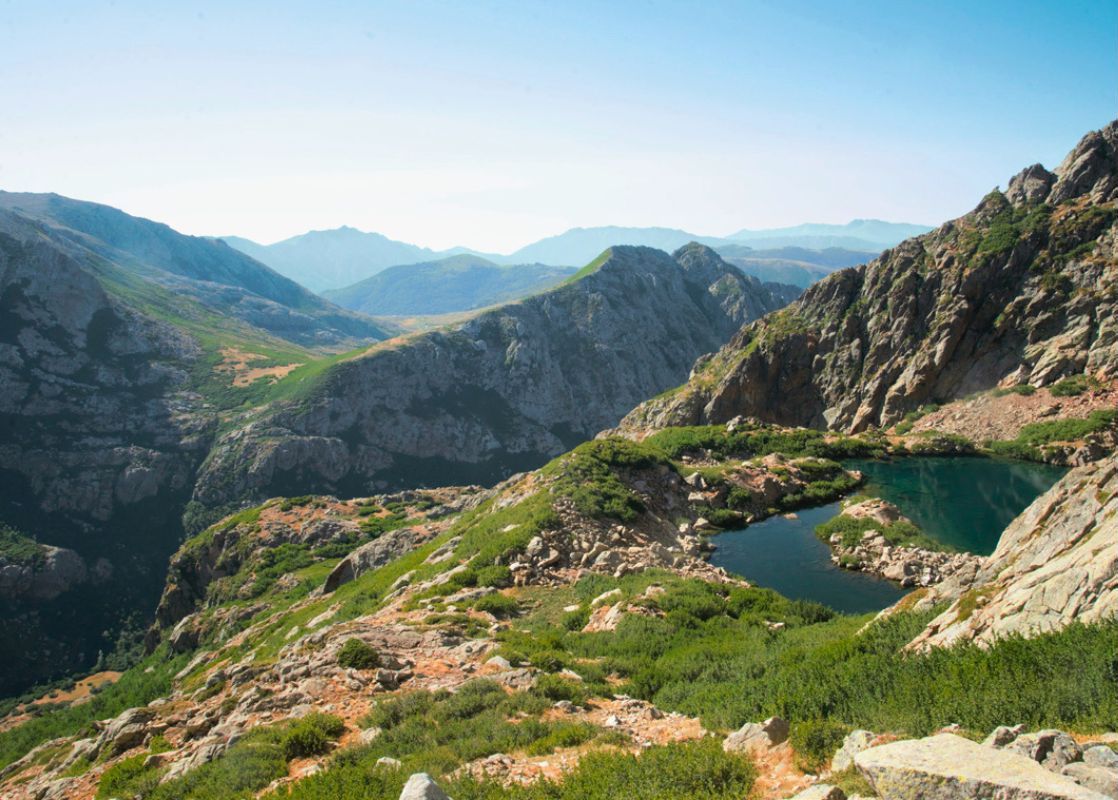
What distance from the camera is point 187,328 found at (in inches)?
6481

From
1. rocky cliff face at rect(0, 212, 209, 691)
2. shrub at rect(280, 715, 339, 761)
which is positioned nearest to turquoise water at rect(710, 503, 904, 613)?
shrub at rect(280, 715, 339, 761)

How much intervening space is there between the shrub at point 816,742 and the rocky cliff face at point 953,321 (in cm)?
7380

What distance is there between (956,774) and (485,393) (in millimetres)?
151714

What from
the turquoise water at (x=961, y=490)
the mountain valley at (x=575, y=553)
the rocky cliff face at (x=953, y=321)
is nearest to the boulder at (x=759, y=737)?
the mountain valley at (x=575, y=553)

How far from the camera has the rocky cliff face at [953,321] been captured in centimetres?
6875

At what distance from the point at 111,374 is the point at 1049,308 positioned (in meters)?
155

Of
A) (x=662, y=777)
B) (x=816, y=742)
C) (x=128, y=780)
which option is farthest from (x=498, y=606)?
(x=816, y=742)

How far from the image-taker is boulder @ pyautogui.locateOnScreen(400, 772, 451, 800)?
25.3ft

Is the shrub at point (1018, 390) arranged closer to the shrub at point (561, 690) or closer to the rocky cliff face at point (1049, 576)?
the rocky cliff face at point (1049, 576)

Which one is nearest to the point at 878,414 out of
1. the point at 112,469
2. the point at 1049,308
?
the point at 1049,308

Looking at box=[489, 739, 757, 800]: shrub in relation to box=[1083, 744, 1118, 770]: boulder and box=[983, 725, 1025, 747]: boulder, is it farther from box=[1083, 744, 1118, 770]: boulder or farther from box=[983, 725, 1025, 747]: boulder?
box=[1083, 744, 1118, 770]: boulder

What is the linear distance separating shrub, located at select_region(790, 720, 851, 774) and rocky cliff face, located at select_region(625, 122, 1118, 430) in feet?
242

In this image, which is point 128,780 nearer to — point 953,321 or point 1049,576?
point 1049,576

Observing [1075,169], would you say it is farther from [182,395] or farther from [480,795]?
[182,395]
